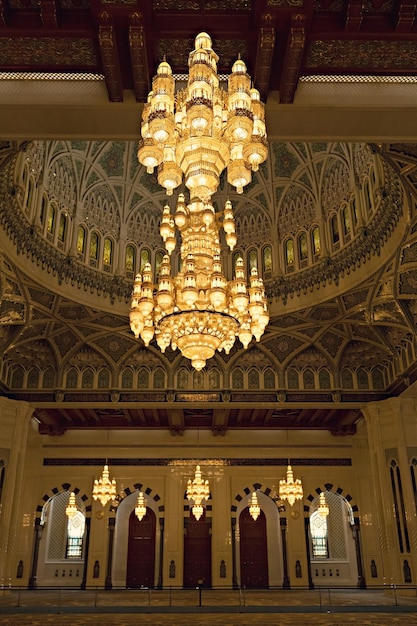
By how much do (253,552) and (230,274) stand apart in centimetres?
976

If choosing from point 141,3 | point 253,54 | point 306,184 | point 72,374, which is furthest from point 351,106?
point 72,374

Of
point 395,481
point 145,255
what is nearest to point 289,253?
point 145,255

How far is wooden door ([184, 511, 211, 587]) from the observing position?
17.7 m

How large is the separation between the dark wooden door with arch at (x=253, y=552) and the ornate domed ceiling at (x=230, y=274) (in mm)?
4686

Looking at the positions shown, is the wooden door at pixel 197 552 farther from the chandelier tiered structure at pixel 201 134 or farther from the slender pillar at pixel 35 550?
the chandelier tiered structure at pixel 201 134

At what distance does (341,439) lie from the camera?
63.2 ft

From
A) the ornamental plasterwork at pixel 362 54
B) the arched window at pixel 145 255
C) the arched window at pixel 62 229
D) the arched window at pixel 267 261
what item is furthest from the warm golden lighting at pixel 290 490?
the ornamental plasterwork at pixel 362 54

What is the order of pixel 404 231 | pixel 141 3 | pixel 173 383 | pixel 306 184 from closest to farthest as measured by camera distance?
1. pixel 141 3
2. pixel 404 231
3. pixel 306 184
4. pixel 173 383

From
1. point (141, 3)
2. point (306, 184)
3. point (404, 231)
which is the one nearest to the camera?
point (141, 3)

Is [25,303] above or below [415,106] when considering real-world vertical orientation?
above

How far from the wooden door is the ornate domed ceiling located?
13.1 ft

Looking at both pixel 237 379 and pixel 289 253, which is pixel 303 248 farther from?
pixel 237 379

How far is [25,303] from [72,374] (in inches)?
129

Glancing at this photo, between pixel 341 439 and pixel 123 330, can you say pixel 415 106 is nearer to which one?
pixel 123 330
